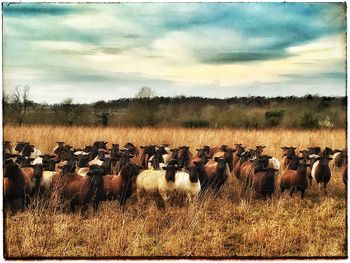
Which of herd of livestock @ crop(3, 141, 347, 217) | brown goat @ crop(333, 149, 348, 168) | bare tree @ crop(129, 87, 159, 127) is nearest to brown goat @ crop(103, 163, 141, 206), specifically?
herd of livestock @ crop(3, 141, 347, 217)

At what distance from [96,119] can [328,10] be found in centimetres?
490

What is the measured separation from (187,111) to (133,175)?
181 centimetres

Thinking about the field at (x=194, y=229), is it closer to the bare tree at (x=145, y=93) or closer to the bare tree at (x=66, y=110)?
the bare tree at (x=66, y=110)

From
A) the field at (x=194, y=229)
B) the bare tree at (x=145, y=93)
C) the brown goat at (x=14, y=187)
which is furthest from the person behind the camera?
the bare tree at (x=145, y=93)

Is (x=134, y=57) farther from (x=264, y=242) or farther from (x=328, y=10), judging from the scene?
(x=264, y=242)

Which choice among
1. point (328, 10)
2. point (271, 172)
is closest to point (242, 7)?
point (328, 10)

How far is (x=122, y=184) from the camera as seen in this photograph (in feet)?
28.8

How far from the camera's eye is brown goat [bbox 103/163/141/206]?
854 centimetres

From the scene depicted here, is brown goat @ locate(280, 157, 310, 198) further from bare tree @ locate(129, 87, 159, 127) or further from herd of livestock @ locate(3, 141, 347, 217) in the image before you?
bare tree @ locate(129, 87, 159, 127)

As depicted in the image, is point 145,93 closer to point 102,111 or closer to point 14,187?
point 102,111

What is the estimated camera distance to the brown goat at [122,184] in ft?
28.0

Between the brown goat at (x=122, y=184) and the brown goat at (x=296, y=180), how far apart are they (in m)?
3.04

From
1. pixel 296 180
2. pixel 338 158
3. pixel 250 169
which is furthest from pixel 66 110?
pixel 338 158

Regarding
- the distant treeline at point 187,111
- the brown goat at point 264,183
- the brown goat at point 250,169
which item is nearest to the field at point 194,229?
the brown goat at point 264,183
